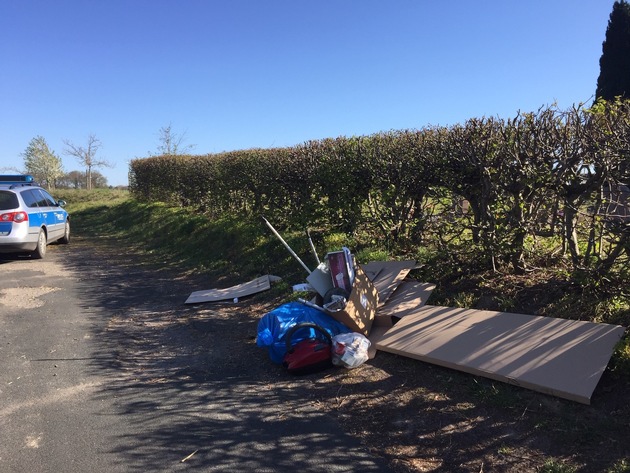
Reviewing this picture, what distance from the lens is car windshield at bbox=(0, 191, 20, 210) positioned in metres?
10.0

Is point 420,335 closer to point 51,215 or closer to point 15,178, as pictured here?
point 51,215

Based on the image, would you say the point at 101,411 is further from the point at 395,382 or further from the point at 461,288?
the point at 461,288

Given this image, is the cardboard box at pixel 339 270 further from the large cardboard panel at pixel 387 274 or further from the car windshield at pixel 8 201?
the car windshield at pixel 8 201

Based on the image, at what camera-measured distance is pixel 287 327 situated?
4633 mm

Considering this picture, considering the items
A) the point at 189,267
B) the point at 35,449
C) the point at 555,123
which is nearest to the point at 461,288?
the point at 555,123

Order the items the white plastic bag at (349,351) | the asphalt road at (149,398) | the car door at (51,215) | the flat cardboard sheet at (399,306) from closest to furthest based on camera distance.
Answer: the asphalt road at (149,398) → the white plastic bag at (349,351) → the flat cardboard sheet at (399,306) → the car door at (51,215)

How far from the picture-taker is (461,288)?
5.44m

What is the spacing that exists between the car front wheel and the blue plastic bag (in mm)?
8343

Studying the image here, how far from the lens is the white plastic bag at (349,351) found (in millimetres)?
4340

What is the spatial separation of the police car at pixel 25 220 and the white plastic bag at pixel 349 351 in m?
8.63

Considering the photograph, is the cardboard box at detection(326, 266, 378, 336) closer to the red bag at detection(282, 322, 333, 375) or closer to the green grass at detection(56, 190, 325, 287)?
the red bag at detection(282, 322, 333, 375)

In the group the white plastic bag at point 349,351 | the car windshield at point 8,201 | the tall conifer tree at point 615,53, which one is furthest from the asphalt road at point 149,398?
the tall conifer tree at point 615,53

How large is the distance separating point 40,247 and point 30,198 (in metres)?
1.16

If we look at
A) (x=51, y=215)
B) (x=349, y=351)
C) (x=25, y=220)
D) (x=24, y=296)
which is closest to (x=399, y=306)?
(x=349, y=351)
